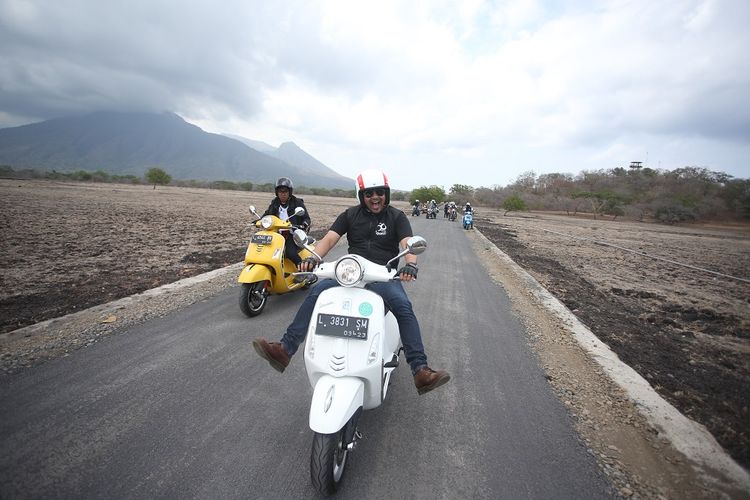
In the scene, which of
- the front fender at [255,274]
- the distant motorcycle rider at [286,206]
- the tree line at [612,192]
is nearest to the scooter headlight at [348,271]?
the front fender at [255,274]

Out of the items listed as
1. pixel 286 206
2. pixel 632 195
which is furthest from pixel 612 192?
pixel 286 206

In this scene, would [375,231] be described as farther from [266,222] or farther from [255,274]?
[266,222]

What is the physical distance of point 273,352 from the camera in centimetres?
245

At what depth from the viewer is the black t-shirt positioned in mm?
3021

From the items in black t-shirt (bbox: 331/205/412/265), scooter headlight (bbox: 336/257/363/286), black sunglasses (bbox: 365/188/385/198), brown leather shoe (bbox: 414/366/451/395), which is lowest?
brown leather shoe (bbox: 414/366/451/395)

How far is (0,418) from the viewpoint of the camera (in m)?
2.27

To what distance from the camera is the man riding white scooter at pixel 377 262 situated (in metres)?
2.44

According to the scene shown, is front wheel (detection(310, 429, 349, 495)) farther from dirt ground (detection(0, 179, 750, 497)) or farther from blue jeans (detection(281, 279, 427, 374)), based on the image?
dirt ground (detection(0, 179, 750, 497))

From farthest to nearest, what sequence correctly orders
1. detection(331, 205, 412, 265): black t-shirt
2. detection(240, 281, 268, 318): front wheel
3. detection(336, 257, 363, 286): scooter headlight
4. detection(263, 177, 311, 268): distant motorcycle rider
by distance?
detection(263, 177, 311, 268): distant motorcycle rider → detection(240, 281, 268, 318): front wheel → detection(331, 205, 412, 265): black t-shirt → detection(336, 257, 363, 286): scooter headlight

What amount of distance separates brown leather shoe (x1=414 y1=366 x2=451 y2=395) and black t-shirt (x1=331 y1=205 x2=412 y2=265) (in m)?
A: 1.09

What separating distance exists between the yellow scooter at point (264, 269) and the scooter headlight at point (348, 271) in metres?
2.10

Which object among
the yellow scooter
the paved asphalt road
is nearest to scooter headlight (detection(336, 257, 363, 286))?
the paved asphalt road

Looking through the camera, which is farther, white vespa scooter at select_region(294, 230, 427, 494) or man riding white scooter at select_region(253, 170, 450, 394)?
man riding white scooter at select_region(253, 170, 450, 394)

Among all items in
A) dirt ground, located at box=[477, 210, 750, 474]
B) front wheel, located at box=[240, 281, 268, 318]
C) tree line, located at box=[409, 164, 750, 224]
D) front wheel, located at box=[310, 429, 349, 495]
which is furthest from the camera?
tree line, located at box=[409, 164, 750, 224]
